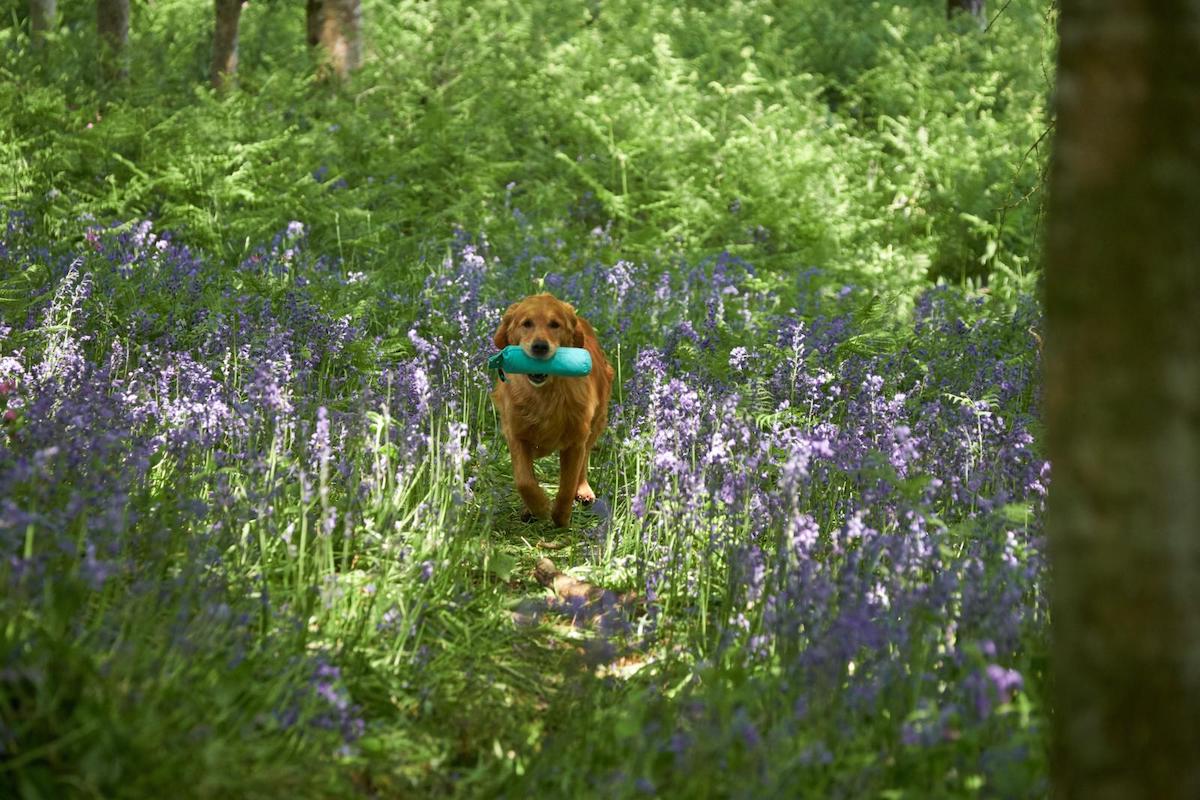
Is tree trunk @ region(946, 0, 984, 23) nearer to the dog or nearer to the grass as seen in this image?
the grass

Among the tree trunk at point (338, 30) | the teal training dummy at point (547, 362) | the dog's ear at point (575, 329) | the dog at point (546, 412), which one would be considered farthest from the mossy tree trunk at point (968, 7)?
the teal training dummy at point (547, 362)

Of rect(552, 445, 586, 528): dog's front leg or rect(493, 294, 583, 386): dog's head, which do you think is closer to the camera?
rect(493, 294, 583, 386): dog's head

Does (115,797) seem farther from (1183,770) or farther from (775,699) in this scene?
(1183,770)

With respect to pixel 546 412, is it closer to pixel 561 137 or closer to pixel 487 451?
pixel 487 451

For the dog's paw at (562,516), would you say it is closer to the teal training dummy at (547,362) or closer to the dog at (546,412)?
the dog at (546,412)

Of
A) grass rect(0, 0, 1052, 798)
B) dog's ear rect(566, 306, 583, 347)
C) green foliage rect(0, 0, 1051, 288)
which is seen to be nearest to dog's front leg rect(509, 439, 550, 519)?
grass rect(0, 0, 1052, 798)

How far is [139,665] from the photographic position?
9.45ft

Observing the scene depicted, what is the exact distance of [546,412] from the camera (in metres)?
5.71

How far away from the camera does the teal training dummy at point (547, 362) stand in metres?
5.59

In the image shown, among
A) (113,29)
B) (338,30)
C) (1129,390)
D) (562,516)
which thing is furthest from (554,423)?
(338,30)

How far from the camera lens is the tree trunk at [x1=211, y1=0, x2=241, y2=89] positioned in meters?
11.9

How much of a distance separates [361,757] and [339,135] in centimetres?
890

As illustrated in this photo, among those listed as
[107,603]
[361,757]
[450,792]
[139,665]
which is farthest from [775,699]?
[107,603]

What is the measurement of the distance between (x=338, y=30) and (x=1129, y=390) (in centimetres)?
1200
